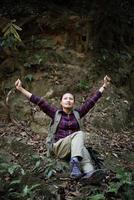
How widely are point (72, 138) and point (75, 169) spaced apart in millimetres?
652

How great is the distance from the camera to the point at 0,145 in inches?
319

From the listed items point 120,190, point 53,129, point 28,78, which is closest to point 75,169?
point 120,190

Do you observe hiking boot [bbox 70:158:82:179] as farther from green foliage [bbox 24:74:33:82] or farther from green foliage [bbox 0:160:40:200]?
green foliage [bbox 24:74:33:82]

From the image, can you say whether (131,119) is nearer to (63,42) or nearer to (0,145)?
(63,42)

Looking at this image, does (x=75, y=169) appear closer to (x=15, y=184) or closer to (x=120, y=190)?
(x=120, y=190)

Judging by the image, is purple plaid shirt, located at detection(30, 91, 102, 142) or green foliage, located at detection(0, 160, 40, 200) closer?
green foliage, located at detection(0, 160, 40, 200)

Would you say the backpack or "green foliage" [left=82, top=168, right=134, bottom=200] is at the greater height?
the backpack

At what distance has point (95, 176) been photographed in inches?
250

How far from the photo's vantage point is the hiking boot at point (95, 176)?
632 centimetres

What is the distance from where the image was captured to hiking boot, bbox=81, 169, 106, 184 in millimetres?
6324

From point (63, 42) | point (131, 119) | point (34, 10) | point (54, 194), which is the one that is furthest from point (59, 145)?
point (34, 10)

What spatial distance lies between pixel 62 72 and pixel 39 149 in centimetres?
315

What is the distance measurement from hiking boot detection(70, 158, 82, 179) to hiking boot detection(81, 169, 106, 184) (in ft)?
0.44

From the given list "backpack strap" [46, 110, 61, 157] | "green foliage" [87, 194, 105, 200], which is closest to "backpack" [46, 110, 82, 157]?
"backpack strap" [46, 110, 61, 157]
